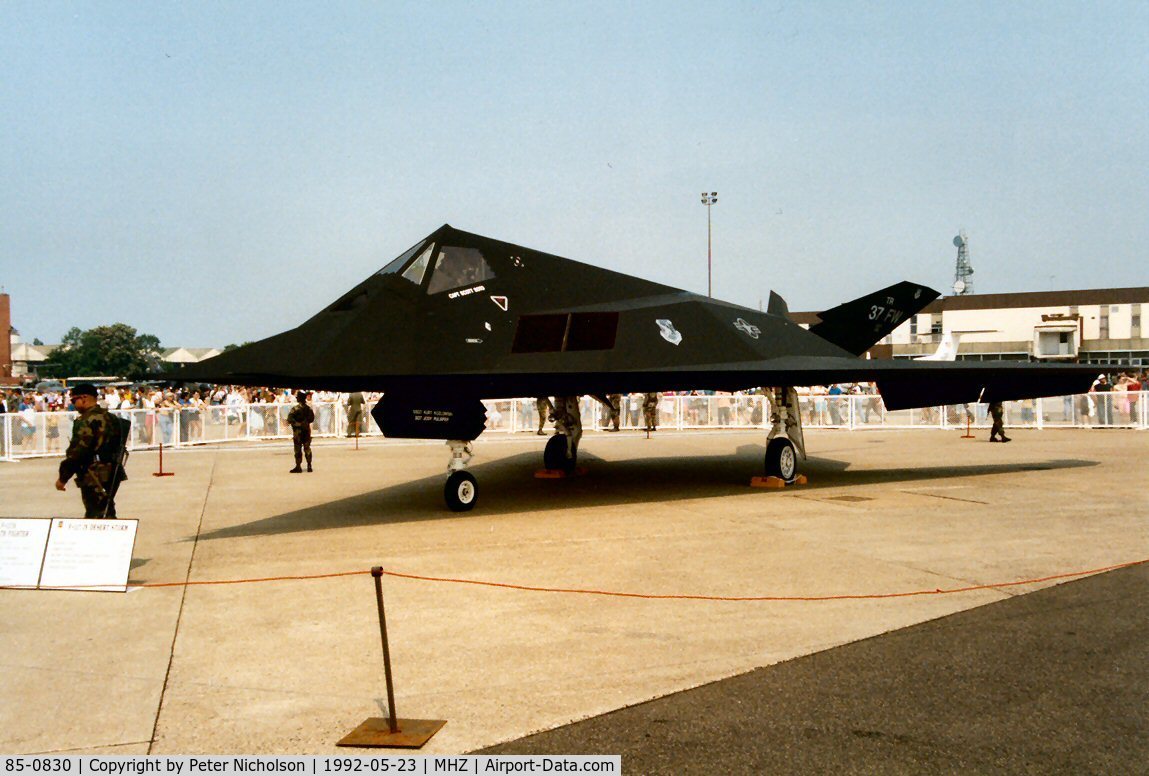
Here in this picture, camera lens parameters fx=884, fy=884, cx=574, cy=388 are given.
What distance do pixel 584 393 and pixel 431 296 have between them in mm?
3046

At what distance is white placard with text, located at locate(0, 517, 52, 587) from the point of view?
7898mm

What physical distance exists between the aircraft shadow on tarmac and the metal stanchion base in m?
6.65

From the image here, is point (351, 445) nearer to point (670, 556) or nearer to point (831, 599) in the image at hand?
point (670, 556)

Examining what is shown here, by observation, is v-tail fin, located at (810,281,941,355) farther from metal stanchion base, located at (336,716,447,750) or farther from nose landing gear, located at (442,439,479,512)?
metal stanchion base, located at (336,716,447,750)

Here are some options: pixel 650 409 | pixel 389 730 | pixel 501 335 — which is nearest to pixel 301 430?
pixel 501 335

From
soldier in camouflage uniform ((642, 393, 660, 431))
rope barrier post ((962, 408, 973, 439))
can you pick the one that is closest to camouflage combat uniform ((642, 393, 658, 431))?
soldier in camouflage uniform ((642, 393, 660, 431))

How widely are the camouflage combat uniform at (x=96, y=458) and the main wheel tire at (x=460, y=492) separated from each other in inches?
163

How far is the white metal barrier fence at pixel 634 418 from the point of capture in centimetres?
2359

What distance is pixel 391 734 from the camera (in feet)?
14.4

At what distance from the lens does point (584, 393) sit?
13.0 m

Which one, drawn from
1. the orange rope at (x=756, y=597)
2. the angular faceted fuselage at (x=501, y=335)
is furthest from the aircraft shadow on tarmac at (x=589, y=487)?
the orange rope at (x=756, y=597)

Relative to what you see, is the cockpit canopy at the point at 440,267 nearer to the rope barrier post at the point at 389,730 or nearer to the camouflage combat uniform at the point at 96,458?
the camouflage combat uniform at the point at 96,458

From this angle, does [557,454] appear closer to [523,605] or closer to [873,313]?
[873,313]

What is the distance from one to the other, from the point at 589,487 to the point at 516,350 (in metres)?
4.37
